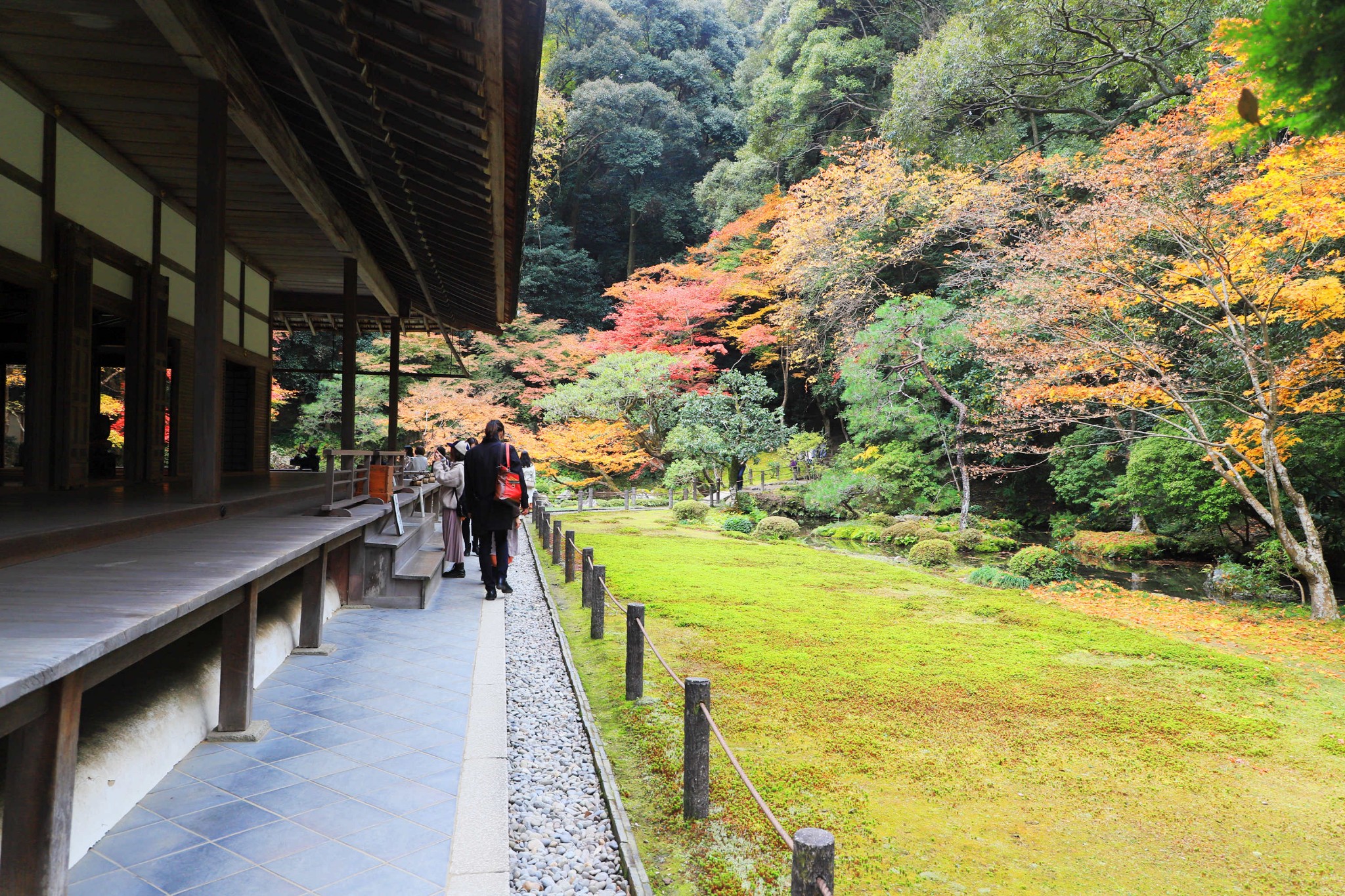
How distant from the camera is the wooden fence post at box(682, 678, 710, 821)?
11.2 ft

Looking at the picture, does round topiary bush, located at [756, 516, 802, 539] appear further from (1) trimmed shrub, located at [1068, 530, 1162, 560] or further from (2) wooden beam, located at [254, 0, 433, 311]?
(2) wooden beam, located at [254, 0, 433, 311]

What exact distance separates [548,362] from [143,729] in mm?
22890

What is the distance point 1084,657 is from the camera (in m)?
6.92

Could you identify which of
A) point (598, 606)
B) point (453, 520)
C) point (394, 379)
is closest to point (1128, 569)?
point (598, 606)

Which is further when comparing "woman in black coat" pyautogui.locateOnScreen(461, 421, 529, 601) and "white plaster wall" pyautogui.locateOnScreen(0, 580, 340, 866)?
"woman in black coat" pyautogui.locateOnScreen(461, 421, 529, 601)

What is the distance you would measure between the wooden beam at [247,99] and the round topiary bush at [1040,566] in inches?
416

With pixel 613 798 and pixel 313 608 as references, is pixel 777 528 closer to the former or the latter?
pixel 313 608

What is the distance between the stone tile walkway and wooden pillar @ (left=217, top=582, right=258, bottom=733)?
5.5 inches

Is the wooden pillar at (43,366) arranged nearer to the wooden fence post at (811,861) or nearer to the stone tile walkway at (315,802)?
the stone tile walkway at (315,802)

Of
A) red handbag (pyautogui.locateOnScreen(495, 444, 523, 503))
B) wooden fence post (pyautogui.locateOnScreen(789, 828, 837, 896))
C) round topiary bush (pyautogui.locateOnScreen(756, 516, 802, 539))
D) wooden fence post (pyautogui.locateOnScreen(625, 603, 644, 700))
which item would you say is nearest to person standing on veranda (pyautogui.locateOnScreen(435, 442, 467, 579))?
red handbag (pyautogui.locateOnScreen(495, 444, 523, 503))

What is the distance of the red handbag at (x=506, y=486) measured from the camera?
6.86 meters

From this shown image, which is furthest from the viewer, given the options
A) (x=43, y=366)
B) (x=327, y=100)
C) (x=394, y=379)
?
(x=394, y=379)

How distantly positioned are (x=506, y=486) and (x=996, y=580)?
766cm

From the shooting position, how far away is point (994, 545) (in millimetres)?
14680
